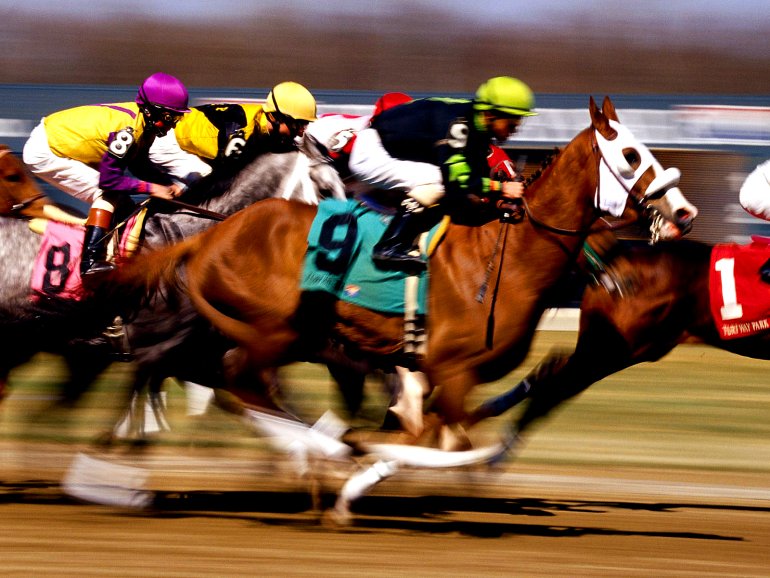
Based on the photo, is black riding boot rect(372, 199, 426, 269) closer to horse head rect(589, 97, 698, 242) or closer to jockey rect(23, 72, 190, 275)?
horse head rect(589, 97, 698, 242)

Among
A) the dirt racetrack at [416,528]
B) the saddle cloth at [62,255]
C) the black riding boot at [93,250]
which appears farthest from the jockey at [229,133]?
the dirt racetrack at [416,528]

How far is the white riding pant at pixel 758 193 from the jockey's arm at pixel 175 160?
2.83 m

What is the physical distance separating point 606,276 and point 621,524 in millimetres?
1556

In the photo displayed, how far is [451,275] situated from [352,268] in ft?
1.50

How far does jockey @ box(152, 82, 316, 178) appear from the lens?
6348 millimetres

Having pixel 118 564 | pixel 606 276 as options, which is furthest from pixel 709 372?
pixel 118 564

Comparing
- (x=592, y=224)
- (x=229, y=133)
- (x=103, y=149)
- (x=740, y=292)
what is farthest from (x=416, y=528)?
(x=103, y=149)

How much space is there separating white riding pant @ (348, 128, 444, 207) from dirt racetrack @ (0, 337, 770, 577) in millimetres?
1469

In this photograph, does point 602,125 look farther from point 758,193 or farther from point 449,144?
point 758,193

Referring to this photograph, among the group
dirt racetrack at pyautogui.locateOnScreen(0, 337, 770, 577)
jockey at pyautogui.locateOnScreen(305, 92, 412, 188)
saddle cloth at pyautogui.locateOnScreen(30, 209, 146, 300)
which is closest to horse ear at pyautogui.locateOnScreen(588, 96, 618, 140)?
jockey at pyautogui.locateOnScreen(305, 92, 412, 188)

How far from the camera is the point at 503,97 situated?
546cm

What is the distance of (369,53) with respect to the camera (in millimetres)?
19031

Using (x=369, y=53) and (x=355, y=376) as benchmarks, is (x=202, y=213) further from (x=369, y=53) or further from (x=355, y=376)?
(x=369, y=53)

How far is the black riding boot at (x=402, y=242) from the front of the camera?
18.0ft
